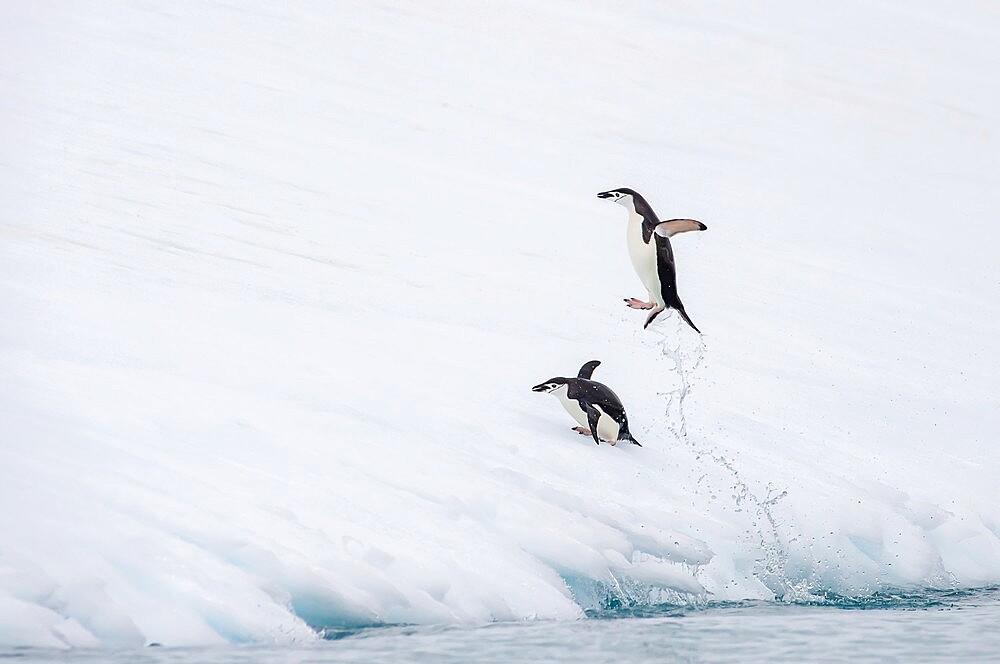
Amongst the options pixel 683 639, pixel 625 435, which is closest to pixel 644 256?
pixel 625 435

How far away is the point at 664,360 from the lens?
6.96m

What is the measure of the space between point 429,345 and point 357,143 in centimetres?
429

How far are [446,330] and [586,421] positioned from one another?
4.10ft

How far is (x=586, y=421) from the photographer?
5898 millimetres

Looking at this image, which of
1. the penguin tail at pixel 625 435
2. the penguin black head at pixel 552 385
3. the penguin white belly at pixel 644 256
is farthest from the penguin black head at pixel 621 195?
the penguin tail at pixel 625 435

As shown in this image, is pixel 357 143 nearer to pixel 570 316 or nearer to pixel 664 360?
pixel 570 316

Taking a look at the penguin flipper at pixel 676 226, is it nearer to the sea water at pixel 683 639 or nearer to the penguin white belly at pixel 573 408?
the penguin white belly at pixel 573 408

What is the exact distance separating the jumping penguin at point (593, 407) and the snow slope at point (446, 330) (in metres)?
0.09

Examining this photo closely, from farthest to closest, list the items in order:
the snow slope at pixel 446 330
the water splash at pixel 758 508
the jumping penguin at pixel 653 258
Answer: the jumping penguin at pixel 653 258
the water splash at pixel 758 508
the snow slope at pixel 446 330

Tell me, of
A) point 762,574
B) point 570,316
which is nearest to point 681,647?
point 762,574

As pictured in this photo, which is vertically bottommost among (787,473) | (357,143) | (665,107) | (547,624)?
(547,624)

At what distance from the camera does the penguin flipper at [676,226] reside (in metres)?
6.32

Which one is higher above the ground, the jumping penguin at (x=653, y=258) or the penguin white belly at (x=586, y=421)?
the jumping penguin at (x=653, y=258)

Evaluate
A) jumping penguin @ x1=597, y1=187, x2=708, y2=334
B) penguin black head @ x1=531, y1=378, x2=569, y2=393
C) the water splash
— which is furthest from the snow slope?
jumping penguin @ x1=597, y1=187, x2=708, y2=334
